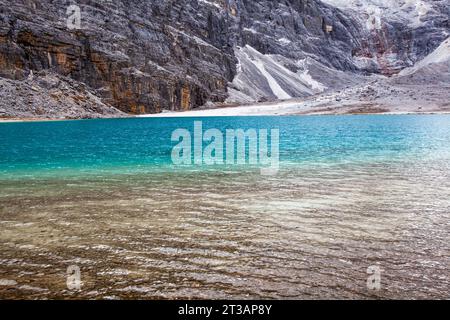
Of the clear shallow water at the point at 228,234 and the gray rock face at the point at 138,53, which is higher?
the gray rock face at the point at 138,53

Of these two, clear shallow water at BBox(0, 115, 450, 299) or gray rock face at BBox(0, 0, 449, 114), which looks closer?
clear shallow water at BBox(0, 115, 450, 299)

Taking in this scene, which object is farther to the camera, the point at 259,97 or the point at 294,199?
the point at 259,97

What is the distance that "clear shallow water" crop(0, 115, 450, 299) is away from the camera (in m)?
6.63

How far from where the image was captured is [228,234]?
924 centimetres

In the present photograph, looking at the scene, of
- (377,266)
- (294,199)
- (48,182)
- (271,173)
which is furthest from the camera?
(271,173)

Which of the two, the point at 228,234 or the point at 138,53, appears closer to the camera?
the point at 228,234

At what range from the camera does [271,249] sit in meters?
8.26

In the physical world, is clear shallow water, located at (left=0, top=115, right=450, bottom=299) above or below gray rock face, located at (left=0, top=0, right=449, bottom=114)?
below

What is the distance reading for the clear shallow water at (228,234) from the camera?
663 centimetres

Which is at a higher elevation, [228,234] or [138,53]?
[138,53]

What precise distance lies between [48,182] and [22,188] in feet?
4.47

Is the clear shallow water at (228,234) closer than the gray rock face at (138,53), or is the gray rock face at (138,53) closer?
the clear shallow water at (228,234)

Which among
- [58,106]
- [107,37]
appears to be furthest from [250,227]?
[107,37]
